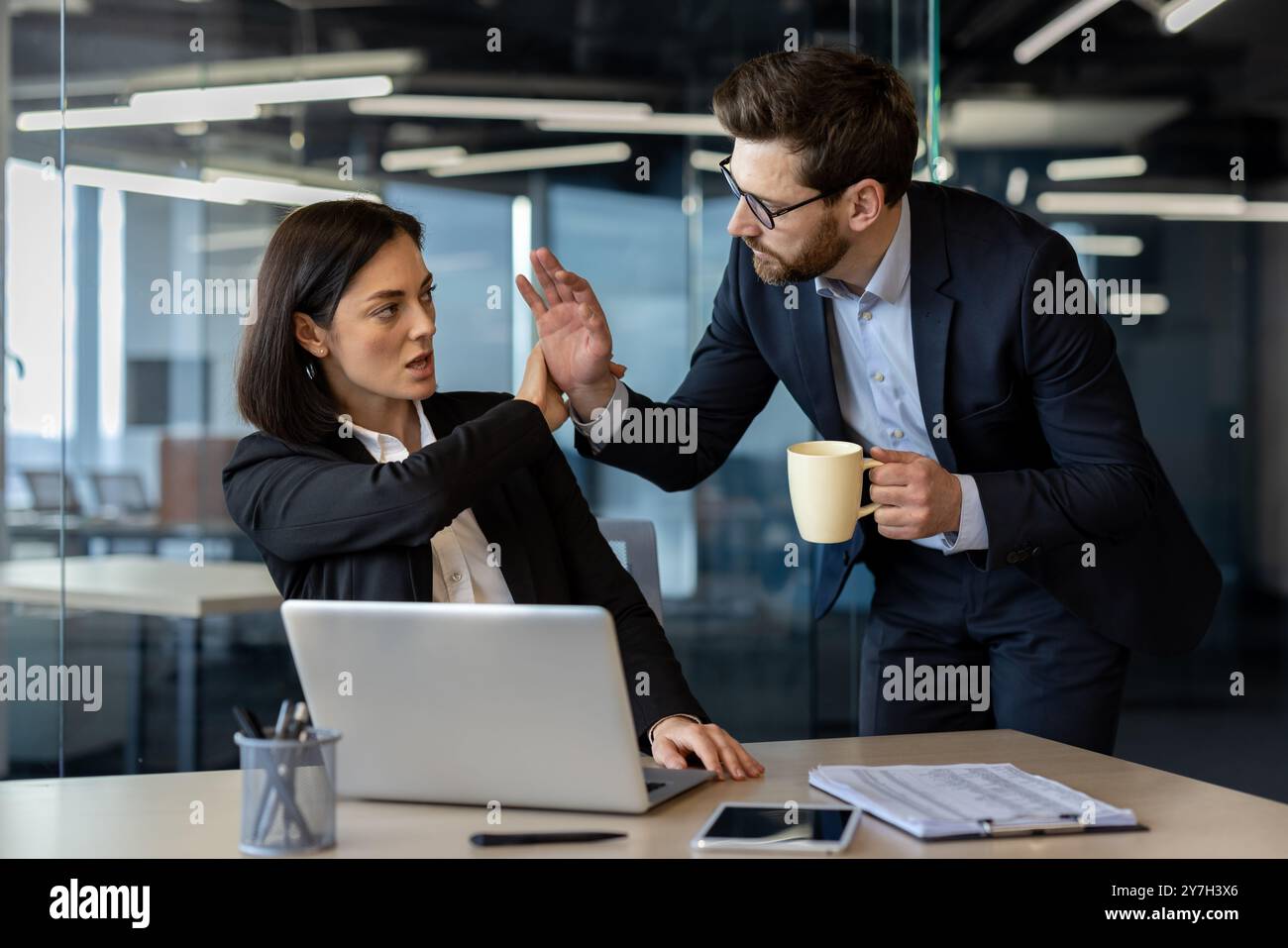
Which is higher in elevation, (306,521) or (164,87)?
(164,87)

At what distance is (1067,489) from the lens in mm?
2043

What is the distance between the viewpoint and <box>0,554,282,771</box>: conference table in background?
3.45 metres

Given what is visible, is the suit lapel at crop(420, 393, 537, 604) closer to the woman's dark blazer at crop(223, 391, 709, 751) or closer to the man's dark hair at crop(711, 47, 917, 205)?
the woman's dark blazer at crop(223, 391, 709, 751)

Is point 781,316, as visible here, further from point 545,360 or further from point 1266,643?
point 1266,643

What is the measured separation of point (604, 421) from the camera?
7.27 feet

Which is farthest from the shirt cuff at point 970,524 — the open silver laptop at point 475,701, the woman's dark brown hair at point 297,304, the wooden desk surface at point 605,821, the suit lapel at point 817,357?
the woman's dark brown hair at point 297,304

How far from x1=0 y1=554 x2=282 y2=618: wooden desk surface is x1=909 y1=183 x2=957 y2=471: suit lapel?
6.76 feet

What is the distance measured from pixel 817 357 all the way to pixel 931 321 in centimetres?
21

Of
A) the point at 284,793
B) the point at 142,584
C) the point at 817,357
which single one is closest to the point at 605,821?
the point at 284,793

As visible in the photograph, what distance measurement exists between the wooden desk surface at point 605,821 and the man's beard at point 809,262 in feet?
2.69

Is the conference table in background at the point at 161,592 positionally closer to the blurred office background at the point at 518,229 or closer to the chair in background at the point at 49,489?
the blurred office background at the point at 518,229
